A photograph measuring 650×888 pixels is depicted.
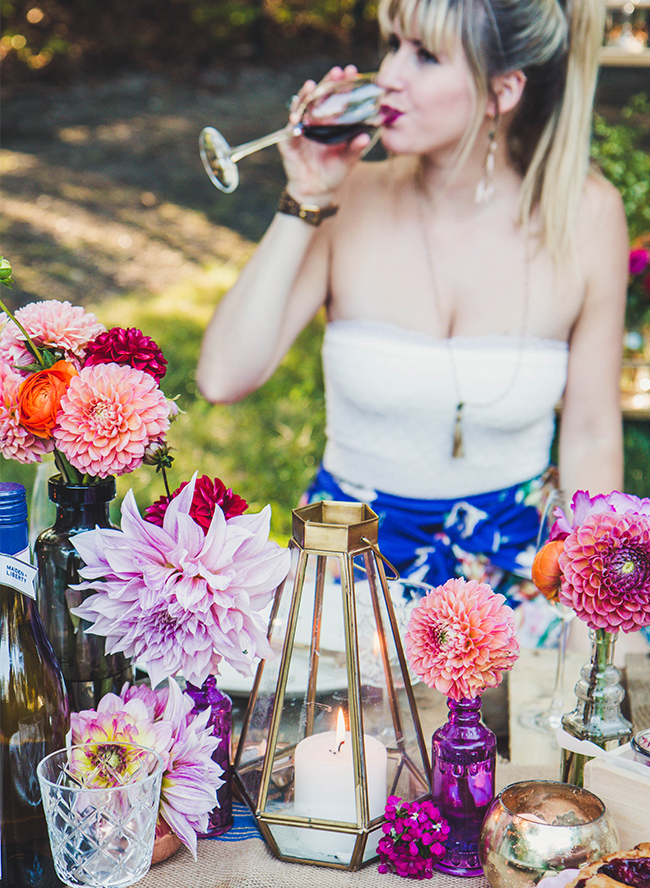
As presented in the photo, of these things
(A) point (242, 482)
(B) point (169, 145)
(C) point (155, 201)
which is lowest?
(A) point (242, 482)

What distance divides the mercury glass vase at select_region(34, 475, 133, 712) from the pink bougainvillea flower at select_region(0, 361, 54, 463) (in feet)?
0.15

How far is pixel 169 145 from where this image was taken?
6.39 metres

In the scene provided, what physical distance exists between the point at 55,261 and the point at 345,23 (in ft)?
9.50

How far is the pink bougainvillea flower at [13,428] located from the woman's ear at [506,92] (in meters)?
1.14

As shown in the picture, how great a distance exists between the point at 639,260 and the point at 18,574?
1916 millimetres

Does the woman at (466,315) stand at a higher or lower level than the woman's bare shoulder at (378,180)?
Answer: lower

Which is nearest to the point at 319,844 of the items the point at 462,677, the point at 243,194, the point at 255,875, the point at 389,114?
the point at 255,875

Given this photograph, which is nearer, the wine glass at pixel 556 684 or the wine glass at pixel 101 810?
the wine glass at pixel 101 810

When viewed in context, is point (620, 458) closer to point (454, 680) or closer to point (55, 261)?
point (454, 680)

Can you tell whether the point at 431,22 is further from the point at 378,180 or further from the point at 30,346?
the point at 30,346

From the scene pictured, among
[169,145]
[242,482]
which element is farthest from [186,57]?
[242,482]

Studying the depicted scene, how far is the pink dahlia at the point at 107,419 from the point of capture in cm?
64

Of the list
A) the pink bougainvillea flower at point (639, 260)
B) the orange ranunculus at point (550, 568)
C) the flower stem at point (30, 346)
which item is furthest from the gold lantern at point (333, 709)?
the pink bougainvillea flower at point (639, 260)

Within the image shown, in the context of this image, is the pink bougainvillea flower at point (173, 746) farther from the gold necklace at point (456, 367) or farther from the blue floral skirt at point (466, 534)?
the gold necklace at point (456, 367)
